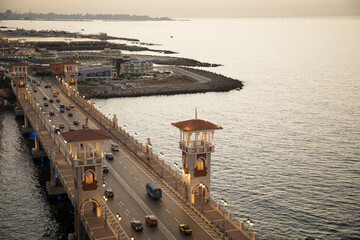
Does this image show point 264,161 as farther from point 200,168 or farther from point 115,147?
point 200,168

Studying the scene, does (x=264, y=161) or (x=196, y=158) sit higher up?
(x=196, y=158)

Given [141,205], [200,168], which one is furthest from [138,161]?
[200,168]

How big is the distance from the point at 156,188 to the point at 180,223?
8598 millimetres

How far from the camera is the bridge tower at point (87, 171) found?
62.5 meters

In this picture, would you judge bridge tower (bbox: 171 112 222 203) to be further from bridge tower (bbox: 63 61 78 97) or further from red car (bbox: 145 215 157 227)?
bridge tower (bbox: 63 61 78 97)

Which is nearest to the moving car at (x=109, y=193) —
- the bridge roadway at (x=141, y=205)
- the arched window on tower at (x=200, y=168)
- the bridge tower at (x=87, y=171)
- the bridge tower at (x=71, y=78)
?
the bridge roadway at (x=141, y=205)

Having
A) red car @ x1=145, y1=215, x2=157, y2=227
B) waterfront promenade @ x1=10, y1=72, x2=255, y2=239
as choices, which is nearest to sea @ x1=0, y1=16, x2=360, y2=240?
waterfront promenade @ x1=10, y1=72, x2=255, y2=239

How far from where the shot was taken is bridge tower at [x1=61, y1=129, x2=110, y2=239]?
2459 inches

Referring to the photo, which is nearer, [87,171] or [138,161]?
[87,171]

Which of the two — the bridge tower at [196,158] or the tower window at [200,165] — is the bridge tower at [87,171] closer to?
the bridge tower at [196,158]

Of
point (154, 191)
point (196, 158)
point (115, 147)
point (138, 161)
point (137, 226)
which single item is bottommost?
point (137, 226)

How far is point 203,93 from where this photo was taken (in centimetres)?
18800

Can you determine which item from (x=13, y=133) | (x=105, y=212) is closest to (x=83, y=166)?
(x=105, y=212)

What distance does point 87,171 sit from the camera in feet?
206
